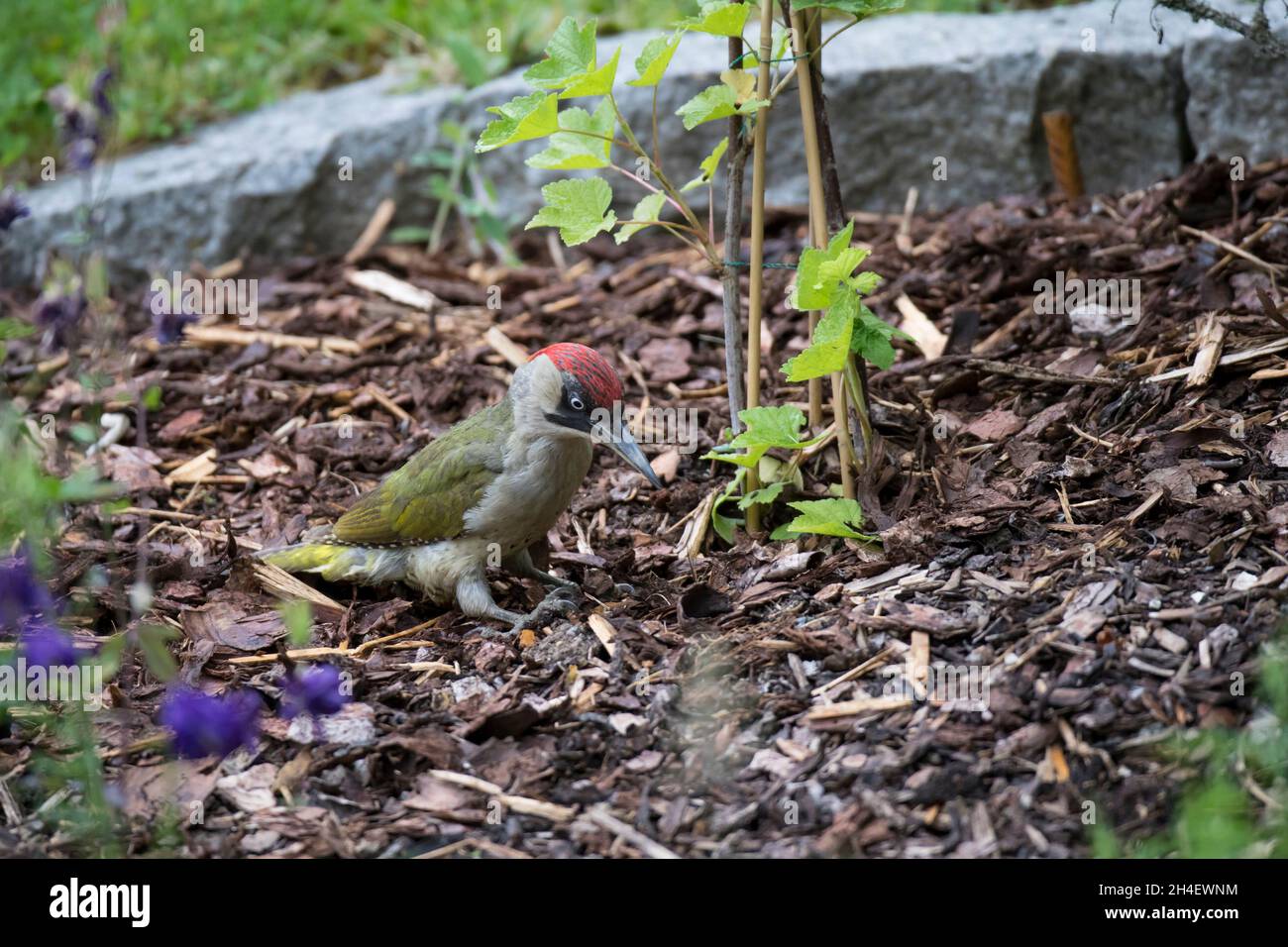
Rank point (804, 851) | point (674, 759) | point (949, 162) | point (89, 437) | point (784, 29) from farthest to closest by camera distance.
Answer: point (949, 162)
point (784, 29)
point (89, 437)
point (674, 759)
point (804, 851)

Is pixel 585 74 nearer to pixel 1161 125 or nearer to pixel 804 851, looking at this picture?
pixel 804 851

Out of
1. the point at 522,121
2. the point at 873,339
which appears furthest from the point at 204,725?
the point at 873,339

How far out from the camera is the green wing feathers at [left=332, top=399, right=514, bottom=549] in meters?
4.83

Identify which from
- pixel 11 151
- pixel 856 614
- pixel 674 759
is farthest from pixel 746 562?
pixel 11 151

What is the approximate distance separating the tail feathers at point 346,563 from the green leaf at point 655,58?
6.52 feet

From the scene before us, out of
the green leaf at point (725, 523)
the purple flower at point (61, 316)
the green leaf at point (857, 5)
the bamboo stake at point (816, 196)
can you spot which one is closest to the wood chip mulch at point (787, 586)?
the green leaf at point (725, 523)

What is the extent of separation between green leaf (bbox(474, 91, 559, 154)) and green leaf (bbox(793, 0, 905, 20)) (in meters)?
0.82

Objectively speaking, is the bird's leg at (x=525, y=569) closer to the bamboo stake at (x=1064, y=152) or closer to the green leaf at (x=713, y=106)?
the green leaf at (x=713, y=106)

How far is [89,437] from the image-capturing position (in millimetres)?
3908

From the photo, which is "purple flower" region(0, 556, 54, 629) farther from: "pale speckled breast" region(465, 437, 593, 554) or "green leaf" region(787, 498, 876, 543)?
"green leaf" region(787, 498, 876, 543)

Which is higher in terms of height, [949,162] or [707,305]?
[949,162]

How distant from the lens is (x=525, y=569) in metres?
5.08

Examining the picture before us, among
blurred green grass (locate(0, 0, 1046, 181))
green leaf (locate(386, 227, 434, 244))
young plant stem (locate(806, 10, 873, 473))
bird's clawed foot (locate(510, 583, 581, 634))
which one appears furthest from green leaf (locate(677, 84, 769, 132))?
blurred green grass (locate(0, 0, 1046, 181))

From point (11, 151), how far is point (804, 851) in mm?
7105
